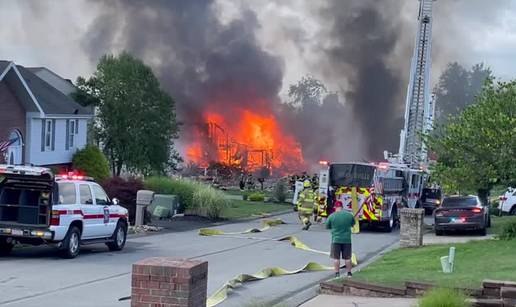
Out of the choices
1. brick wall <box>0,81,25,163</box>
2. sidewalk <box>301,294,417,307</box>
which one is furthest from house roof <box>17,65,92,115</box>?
sidewalk <box>301,294,417,307</box>

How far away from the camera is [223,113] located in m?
60.0

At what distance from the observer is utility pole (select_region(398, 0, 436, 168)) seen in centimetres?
3309

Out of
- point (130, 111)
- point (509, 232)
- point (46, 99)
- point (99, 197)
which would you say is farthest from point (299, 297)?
point (130, 111)

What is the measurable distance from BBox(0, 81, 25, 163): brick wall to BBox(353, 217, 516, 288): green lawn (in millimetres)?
19994

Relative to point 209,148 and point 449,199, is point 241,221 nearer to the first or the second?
point 449,199

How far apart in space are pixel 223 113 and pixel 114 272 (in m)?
44.2

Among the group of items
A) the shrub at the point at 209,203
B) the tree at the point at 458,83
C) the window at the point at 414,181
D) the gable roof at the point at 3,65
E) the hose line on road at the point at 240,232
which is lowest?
the hose line on road at the point at 240,232

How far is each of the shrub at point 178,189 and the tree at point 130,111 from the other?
688 inches

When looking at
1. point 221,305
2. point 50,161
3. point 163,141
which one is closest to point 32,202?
point 221,305

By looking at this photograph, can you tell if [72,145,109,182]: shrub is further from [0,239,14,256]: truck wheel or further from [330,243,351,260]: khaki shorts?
[330,243,351,260]: khaki shorts

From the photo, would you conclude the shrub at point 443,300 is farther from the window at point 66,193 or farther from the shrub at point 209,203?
the shrub at point 209,203

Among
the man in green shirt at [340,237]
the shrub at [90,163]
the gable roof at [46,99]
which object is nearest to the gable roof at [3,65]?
the gable roof at [46,99]

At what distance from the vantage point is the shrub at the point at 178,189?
3444 cm

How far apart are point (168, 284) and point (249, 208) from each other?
33.8 m
